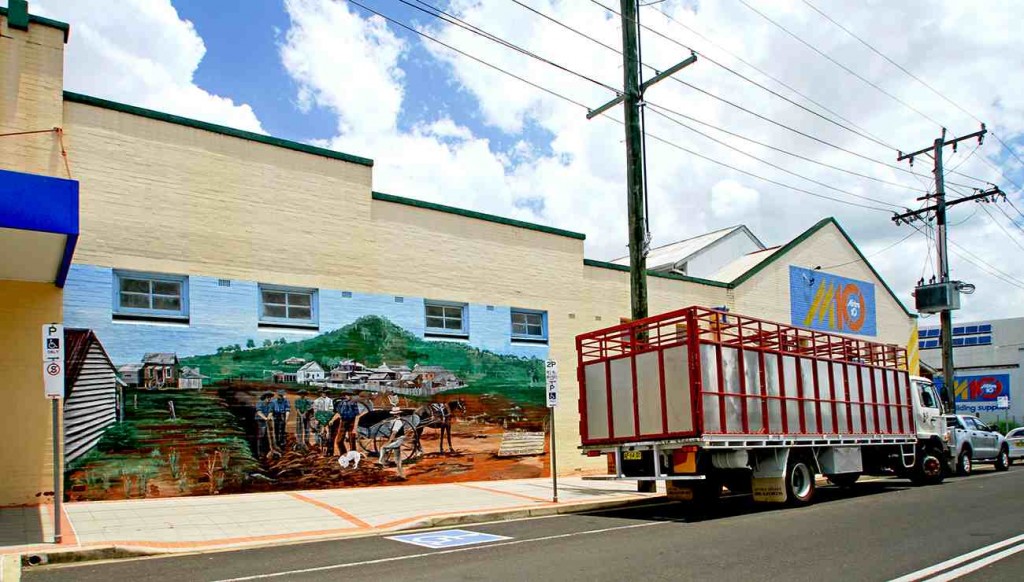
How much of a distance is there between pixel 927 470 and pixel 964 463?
4.31 meters

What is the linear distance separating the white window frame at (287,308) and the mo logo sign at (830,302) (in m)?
19.2

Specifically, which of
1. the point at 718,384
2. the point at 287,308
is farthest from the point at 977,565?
the point at 287,308

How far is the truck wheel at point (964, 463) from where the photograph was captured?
22.2 m

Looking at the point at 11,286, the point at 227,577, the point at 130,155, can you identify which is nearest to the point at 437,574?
the point at 227,577

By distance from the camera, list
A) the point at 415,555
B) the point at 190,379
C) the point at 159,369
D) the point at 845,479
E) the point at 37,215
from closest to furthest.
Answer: the point at 415,555, the point at 37,215, the point at 159,369, the point at 190,379, the point at 845,479

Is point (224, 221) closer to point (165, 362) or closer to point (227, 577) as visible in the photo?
point (165, 362)

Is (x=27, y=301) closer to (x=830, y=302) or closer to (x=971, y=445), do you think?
(x=971, y=445)

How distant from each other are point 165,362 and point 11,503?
128 inches

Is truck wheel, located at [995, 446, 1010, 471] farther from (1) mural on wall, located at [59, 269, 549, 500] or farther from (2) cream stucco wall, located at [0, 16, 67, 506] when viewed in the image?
(2) cream stucco wall, located at [0, 16, 67, 506]

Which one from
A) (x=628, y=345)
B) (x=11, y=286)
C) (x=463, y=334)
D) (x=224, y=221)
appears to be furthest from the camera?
(x=463, y=334)

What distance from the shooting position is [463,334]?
1948cm

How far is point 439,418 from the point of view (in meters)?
18.4

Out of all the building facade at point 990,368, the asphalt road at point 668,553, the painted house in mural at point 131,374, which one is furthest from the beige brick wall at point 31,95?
the building facade at point 990,368

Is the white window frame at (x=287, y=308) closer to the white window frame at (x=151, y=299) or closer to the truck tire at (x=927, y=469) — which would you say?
the white window frame at (x=151, y=299)
